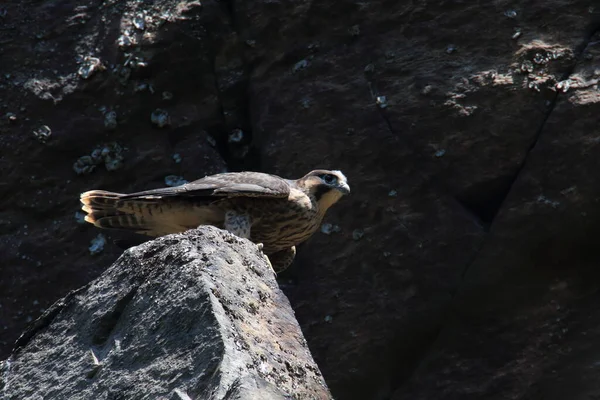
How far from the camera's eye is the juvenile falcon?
5.08 metres

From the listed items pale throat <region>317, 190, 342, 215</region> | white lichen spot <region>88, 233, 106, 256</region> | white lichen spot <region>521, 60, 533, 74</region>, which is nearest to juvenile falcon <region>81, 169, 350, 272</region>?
pale throat <region>317, 190, 342, 215</region>

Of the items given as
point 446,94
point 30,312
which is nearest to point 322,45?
point 446,94

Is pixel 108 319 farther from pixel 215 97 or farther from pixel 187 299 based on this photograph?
pixel 215 97

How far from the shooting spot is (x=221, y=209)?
5.14m

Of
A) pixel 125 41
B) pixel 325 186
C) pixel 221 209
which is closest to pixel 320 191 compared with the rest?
pixel 325 186

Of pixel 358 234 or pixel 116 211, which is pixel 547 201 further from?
pixel 116 211

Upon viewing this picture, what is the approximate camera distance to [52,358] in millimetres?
3393

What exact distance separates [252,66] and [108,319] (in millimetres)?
3592

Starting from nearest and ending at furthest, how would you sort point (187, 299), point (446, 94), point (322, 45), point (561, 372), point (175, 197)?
point (187, 299) → point (175, 197) → point (561, 372) → point (446, 94) → point (322, 45)

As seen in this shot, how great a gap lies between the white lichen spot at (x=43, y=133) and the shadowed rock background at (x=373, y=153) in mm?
18

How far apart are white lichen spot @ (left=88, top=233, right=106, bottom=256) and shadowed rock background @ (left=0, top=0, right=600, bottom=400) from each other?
0.05 metres

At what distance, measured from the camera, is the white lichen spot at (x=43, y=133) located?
256 inches

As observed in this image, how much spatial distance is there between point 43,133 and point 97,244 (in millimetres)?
814

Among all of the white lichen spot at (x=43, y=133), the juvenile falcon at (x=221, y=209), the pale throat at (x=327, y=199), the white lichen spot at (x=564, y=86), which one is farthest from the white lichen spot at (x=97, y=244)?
the white lichen spot at (x=564, y=86)
